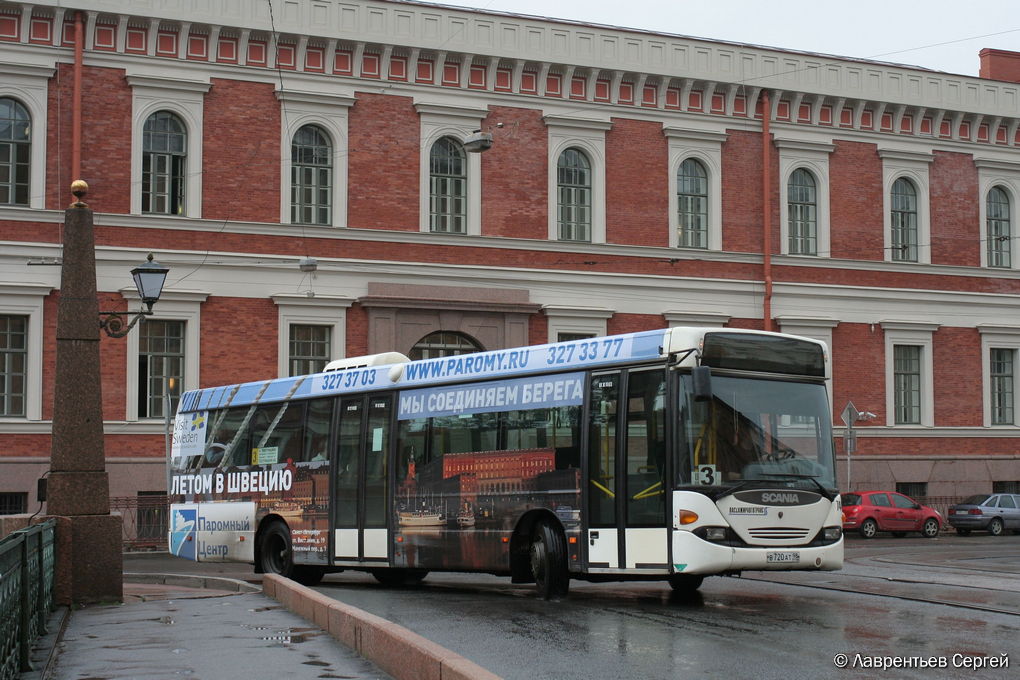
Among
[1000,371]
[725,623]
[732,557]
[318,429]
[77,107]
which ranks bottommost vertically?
[725,623]

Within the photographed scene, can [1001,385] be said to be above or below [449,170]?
below

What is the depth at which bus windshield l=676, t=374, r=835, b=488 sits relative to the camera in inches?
562

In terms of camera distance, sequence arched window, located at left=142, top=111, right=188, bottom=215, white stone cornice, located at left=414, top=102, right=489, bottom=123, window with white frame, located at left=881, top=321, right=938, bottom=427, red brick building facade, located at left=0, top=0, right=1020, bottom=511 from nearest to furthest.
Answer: red brick building facade, located at left=0, top=0, right=1020, bottom=511
arched window, located at left=142, top=111, right=188, bottom=215
white stone cornice, located at left=414, top=102, right=489, bottom=123
window with white frame, located at left=881, top=321, right=938, bottom=427

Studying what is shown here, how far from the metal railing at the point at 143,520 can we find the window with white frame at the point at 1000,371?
872 inches

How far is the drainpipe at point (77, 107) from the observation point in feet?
96.3

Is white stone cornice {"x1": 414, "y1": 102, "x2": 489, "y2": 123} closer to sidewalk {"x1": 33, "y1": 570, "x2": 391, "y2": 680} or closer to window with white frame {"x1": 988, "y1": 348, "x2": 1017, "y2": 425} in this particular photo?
window with white frame {"x1": 988, "y1": 348, "x2": 1017, "y2": 425}

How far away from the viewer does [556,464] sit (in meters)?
15.8

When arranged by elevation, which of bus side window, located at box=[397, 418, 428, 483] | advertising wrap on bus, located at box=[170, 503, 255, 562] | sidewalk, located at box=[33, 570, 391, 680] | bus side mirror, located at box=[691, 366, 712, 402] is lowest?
sidewalk, located at box=[33, 570, 391, 680]

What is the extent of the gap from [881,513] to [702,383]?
872 inches

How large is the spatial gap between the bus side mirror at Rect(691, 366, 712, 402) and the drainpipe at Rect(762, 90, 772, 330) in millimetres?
22091

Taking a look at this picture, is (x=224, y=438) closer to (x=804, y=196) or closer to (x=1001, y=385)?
(x=804, y=196)

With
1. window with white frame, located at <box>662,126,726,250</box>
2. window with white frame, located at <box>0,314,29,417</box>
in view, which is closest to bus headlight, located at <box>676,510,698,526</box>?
window with white frame, located at <box>0,314,29,417</box>

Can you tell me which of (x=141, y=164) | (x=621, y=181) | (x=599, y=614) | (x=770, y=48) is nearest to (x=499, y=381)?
(x=599, y=614)

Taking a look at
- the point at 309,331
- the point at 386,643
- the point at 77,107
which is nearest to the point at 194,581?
the point at 386,643
